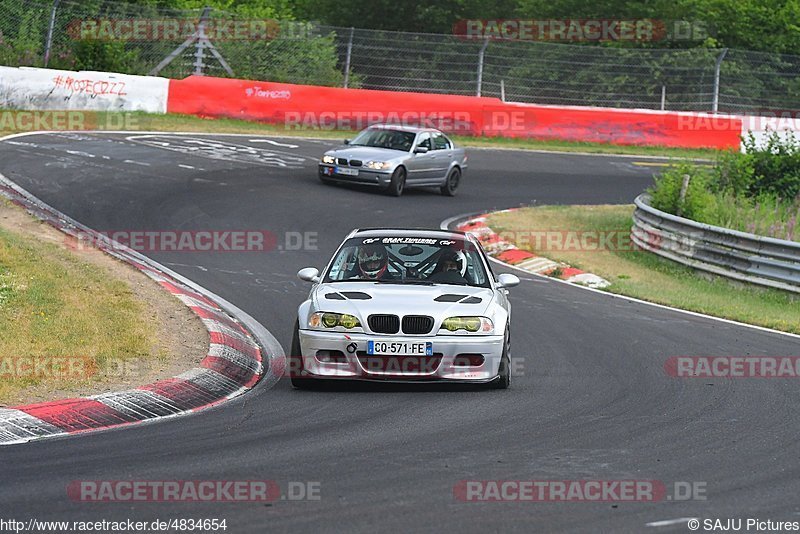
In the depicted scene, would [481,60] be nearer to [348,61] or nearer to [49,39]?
[348,61]

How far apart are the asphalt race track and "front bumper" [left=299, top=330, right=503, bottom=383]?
0.16 m

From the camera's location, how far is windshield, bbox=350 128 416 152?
2517 centimetres

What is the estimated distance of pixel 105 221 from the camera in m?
18.8

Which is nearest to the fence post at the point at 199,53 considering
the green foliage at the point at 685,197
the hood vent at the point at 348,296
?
the green foliage at the point at 685,197

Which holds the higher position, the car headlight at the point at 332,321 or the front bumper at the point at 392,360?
the car headlight at the point at 332,321

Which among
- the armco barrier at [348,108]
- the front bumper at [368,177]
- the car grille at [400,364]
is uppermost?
the armco barrier at [348,108]

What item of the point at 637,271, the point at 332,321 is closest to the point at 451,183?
the point at 637,271

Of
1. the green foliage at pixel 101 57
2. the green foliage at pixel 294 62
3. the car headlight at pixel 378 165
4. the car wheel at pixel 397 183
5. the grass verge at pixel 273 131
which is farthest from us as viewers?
the green foliage at pixel 294 62

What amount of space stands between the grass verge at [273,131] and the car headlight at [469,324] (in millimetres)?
18578

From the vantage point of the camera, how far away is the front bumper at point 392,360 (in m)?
9.82

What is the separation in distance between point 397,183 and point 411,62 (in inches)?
393

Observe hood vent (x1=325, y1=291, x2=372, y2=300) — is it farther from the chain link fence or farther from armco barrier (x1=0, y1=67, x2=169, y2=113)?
the chain link fence

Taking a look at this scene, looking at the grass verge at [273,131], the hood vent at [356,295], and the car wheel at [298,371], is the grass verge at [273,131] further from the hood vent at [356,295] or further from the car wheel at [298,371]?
the car wheel at [298,371]

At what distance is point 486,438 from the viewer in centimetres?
818
